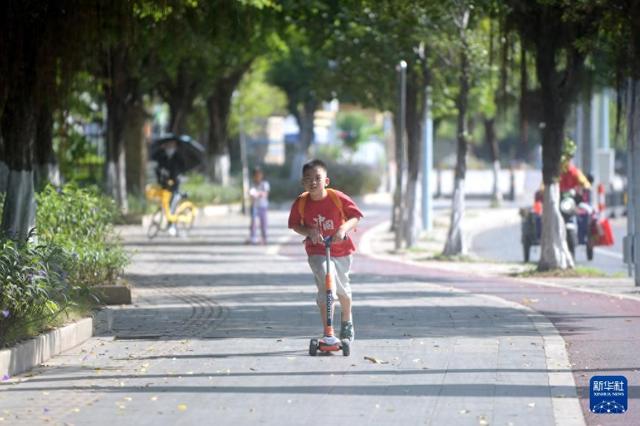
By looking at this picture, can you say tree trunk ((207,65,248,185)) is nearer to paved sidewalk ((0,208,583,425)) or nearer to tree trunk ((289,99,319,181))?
tree trunk ((289,99,319,181))

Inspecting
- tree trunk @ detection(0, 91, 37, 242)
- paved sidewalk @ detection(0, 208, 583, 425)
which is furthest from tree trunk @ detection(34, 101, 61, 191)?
paved sidewalk @ detection(0, 208, 583, 425)

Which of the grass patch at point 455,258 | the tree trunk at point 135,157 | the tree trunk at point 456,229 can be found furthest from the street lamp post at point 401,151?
the tree trunk at point 135,157

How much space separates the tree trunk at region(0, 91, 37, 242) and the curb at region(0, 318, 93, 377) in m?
2.15

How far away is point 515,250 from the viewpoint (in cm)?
3244

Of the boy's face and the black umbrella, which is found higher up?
the black umbrella

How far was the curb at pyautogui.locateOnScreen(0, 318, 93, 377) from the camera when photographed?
1083 cm

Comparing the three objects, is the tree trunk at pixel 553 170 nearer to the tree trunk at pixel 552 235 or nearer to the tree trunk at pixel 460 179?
the tree trunk at pixel 552 235

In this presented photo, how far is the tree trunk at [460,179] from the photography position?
27062mm

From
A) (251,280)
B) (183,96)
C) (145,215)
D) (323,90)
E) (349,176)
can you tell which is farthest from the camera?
(349,176)

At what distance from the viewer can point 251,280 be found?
20781 mm

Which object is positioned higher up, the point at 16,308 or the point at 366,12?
the point at 366,12

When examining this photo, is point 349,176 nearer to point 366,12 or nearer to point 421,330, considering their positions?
point 366,12

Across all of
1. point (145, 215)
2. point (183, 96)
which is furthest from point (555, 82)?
point (183, 96)

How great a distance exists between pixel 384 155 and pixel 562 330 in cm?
6216
